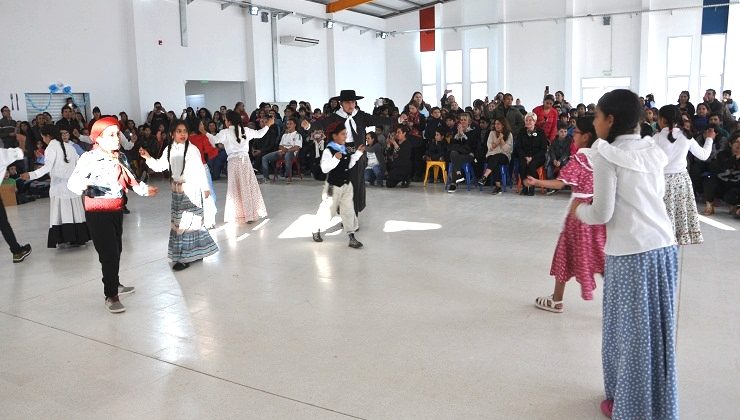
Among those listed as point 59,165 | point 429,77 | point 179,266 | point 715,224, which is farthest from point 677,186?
point 429,77

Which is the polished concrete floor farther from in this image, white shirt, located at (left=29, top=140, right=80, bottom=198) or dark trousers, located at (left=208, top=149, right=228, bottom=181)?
dark trousers, located at (left=208, top=149, right=228, bottom=181)

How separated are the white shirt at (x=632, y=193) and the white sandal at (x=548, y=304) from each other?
169 centimetres

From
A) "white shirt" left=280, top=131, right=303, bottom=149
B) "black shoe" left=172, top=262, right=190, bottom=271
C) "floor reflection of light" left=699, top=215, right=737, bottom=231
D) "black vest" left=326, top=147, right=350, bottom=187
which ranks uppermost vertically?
"white shirt" left=280, top=131, right=303, bottom=149

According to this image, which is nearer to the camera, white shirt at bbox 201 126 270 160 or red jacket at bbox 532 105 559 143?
white shirt at bbox 201 126 270 160

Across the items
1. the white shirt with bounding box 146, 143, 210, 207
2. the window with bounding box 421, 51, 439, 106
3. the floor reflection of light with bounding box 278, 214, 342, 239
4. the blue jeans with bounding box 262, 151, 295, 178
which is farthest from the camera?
the window with bounding box 421, 51, 439, 106

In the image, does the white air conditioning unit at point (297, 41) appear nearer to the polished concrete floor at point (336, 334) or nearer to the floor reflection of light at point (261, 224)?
the floor reflection of light at point (261, 224)

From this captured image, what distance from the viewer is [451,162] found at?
9430 millimetres

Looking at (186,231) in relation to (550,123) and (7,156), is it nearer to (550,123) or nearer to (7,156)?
(7,156)

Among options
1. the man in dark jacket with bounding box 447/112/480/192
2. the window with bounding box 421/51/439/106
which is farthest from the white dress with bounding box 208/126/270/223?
the window with bounding box 421/51/439/106

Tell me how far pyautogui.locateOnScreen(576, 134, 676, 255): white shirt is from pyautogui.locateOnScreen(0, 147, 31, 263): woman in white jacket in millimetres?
4975

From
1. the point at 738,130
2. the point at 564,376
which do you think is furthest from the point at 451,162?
the point at 564,376

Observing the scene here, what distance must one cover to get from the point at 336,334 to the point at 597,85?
15165 millimetres

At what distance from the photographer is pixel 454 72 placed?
63.3ft

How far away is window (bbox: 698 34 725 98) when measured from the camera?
15.1 meters
